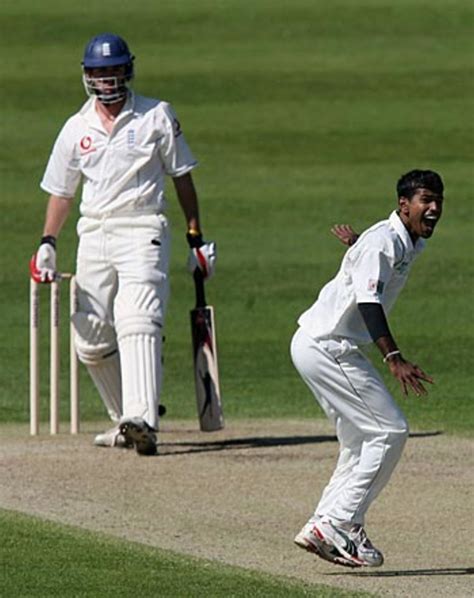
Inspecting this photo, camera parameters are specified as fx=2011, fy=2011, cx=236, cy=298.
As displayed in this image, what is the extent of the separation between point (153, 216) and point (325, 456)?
5.31 ft

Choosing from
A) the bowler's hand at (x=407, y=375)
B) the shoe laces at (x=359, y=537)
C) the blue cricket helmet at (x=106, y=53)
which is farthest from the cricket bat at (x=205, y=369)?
→ the bowler's hand at (x=407, y=375)

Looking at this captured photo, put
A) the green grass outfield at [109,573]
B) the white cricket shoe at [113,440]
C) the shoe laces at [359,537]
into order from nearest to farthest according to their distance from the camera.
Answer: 1. the green grass outfield at [109,573]
2. the shoe laces at [359,537]
3. the white cricket shoe at [113,440]

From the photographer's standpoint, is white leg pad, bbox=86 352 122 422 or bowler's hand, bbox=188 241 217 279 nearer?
bowler's hand, bbox=188 241 217 279

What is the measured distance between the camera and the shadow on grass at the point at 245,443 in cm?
1118

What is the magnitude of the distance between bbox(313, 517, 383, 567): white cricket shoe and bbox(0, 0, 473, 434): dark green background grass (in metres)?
3.81

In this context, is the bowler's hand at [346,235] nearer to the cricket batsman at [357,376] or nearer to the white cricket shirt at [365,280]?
the cricket batsman at [357,376]

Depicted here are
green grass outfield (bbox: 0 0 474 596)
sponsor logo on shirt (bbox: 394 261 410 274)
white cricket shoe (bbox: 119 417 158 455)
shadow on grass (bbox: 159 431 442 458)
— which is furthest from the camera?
green grass outfield (bbox: 0 0 474 596)

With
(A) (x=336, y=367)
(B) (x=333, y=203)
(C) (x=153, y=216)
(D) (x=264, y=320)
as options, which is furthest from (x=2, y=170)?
(A) (x=336, y=367)

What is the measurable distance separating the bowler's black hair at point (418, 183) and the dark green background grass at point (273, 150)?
3989 mm

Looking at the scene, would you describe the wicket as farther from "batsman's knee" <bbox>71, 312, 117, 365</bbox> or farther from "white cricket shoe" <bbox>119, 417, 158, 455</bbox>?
"white cricket shoe" <bbox>119, 417, 158, 455</bbox>

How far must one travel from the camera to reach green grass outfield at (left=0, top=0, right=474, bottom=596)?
14273mm

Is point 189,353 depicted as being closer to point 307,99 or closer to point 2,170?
point 2,170

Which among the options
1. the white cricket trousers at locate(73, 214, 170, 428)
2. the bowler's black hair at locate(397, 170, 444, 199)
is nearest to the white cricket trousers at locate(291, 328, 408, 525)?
the bowler's black hair at locate(397, 170, 444, 199)

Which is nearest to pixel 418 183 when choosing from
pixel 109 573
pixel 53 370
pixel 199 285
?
pixel 109 573
